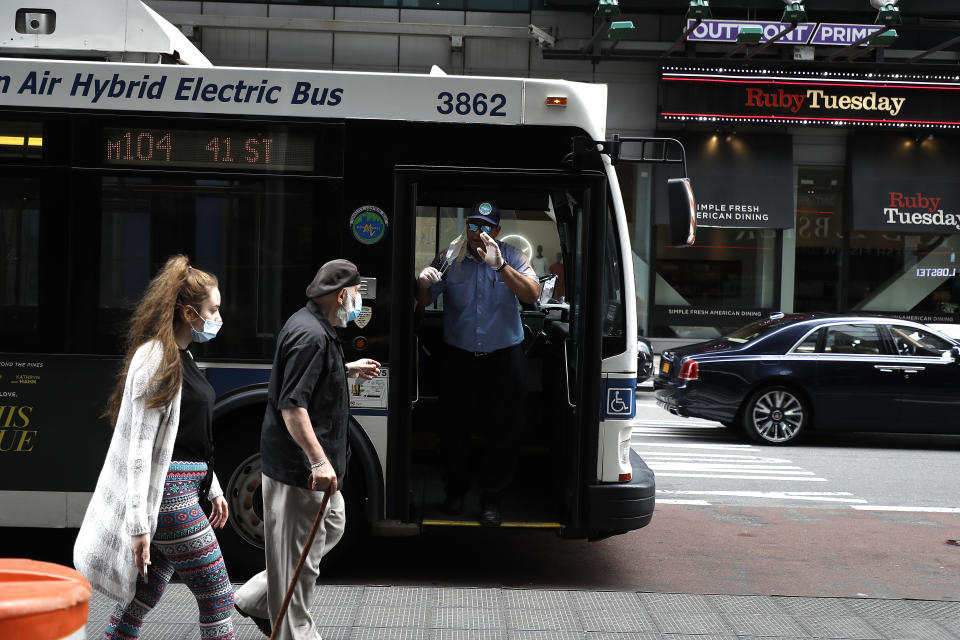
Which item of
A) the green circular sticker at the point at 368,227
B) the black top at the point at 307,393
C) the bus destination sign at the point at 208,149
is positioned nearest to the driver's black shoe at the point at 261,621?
the black top at the point at 307,393

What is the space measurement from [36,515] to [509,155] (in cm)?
331

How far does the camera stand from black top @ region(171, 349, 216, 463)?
373cm

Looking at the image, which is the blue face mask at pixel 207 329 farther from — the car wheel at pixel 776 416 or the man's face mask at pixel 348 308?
the car wheel at pixel 776 416

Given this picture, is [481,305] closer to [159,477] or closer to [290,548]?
[290,548]

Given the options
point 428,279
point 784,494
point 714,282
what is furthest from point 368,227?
point 714,282

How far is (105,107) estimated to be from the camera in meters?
5.70

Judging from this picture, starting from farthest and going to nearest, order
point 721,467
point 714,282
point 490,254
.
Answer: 1. point 714,282
2. point 721,467
3. point 490,254

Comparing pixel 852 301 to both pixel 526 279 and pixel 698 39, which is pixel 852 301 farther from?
pixel 526 279

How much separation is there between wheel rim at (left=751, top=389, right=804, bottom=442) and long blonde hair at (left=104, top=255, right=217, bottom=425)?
9373mm

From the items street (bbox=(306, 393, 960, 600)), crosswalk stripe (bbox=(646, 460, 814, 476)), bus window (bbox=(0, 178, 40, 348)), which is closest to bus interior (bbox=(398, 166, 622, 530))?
street (bbox=(306, 393, 960, 600))

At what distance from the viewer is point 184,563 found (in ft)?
12.3

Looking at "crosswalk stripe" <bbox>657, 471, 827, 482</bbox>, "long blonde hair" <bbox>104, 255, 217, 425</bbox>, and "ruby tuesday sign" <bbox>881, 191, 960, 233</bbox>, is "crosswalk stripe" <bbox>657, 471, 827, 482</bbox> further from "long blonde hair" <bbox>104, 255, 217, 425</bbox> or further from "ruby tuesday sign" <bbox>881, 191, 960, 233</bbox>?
"ruby tuesday sign" <bbox>881, 191, 960, 233</bbox>

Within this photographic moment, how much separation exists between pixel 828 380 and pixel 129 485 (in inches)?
388

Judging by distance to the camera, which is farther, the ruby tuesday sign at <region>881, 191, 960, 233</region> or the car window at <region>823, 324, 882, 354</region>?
the ruby tuesday sign at <region>881, 191, 960, 233</region>
